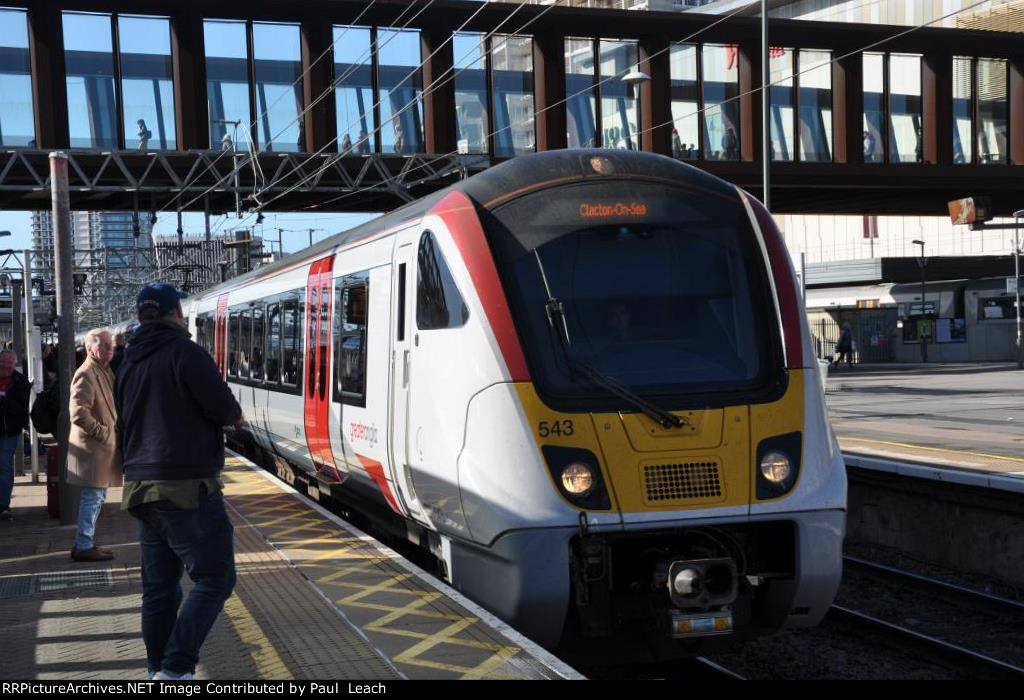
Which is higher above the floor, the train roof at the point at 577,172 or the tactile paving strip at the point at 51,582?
the train roof at the point at 577,172

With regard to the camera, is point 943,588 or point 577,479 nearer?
point 577,479

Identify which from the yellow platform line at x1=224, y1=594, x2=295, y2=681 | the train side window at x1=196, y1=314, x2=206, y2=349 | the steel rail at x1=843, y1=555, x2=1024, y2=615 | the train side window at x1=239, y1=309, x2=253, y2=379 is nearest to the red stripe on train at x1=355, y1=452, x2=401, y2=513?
the yellow platform line at x1=224, y1=594, x2=295, y2=681

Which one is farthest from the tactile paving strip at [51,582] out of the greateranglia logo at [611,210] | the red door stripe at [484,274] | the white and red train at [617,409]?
the greateranglia logo at [611,210]

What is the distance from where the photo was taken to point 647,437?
21.8 feet

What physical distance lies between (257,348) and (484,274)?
909 centimetres

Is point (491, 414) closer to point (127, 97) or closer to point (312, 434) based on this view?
point (312, 434)

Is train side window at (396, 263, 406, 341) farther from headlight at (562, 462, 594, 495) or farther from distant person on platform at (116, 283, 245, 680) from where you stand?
distant person on platform at (116, 283, 245, 680)

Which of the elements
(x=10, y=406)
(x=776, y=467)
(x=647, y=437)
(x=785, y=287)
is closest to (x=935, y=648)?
(x=776, y=467)

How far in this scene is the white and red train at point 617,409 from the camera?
21.4ft

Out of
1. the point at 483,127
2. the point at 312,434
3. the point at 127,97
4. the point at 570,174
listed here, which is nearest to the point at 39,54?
the point at 127,97

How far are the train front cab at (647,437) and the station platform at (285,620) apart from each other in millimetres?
499

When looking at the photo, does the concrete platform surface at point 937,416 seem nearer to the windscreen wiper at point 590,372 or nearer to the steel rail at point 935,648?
the steel rail at point 935,648

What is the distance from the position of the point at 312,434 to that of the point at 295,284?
2113 millimetres

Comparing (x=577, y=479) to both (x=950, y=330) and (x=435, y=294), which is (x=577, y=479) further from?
(x=950, y=330)
